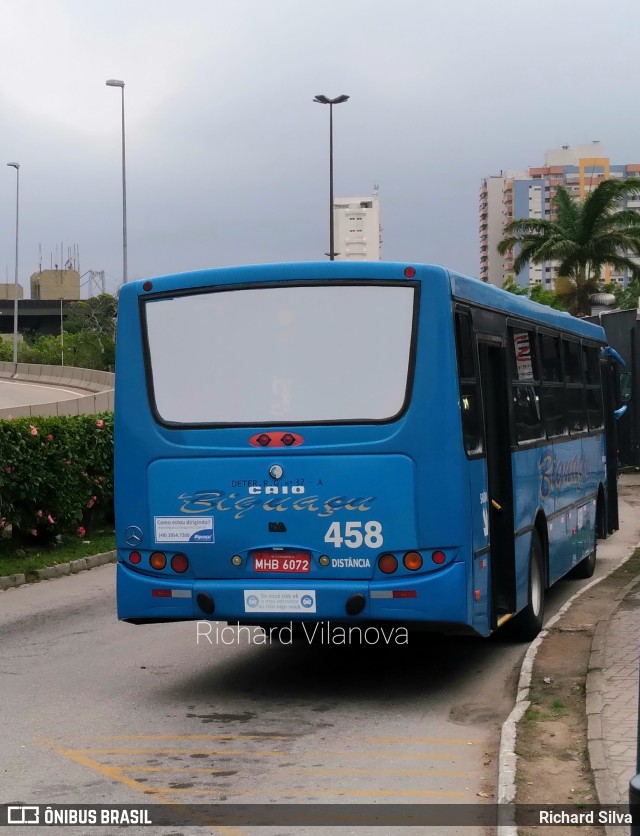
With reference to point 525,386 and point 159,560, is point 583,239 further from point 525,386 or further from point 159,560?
point 159,560

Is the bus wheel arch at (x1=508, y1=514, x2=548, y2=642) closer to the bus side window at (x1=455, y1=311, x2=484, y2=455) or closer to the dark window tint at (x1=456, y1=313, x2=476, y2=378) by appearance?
the bus side window at (x1=455, y1=311, x2=484, y2=455)

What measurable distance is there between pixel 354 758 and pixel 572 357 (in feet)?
25.1

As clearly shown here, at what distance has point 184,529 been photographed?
29.6 feet

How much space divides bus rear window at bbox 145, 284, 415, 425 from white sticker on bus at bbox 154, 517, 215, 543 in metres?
0.71

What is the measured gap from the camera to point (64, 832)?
599cm

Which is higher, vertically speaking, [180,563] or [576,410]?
[576,410]

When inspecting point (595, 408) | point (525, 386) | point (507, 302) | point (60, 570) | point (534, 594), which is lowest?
point (60, 570)

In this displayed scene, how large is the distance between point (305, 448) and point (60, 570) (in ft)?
29.0

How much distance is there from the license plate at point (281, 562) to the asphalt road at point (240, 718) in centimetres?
98

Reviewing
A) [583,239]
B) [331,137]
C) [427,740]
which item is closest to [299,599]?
[427,740]

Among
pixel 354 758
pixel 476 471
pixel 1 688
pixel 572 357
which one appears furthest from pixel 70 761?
pixel 572 357

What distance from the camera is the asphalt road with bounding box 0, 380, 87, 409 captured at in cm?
5516

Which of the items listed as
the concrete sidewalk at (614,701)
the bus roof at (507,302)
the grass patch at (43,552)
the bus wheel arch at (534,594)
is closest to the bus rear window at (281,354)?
the bus roof at (507,302)

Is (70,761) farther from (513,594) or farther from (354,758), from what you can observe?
(513,594)
